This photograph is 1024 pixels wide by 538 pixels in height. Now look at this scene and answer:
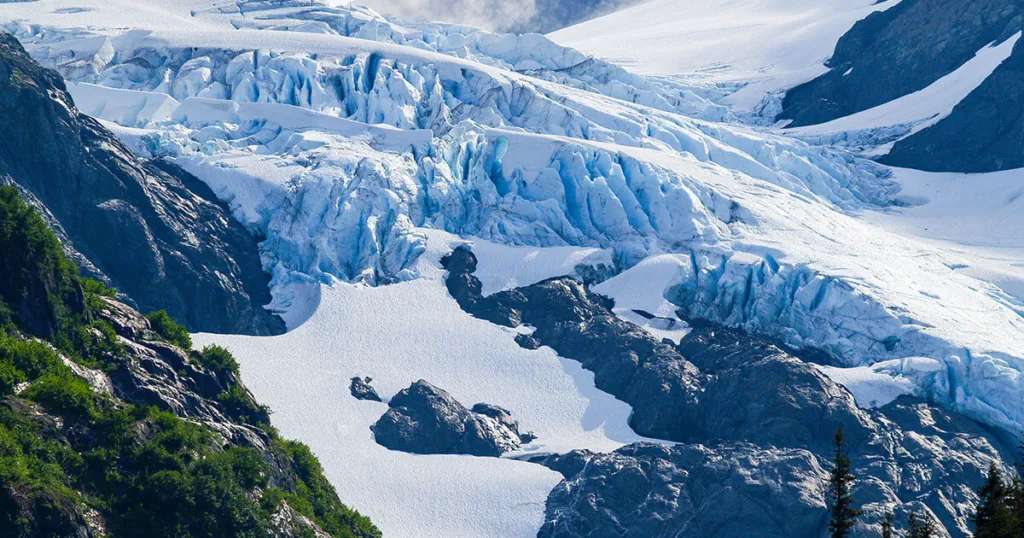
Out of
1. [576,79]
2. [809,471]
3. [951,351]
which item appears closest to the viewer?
[809,471]

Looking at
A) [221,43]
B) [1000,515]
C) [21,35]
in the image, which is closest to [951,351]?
[1000,515]

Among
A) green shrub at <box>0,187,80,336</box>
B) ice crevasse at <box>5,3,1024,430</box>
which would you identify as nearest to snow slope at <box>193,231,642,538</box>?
ice crevasse at <box>5,3,1024,430</box>

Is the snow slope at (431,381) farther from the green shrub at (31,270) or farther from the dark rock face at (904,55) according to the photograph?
the dark rock face at (904,55)

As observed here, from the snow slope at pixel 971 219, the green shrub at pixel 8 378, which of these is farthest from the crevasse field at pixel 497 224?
the green shrub at pixel 8 378

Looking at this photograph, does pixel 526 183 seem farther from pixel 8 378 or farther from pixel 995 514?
pixel 995 514

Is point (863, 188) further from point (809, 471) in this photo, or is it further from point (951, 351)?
point (809, 471)

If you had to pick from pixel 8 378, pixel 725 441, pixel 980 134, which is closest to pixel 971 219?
pixel 980 134

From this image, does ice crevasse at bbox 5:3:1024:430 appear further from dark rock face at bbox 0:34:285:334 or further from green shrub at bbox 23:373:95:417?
green shrub at bbox 23:373:95:417
